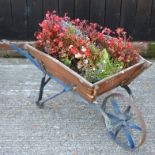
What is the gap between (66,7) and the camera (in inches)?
185

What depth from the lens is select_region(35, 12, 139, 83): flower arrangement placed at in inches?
111

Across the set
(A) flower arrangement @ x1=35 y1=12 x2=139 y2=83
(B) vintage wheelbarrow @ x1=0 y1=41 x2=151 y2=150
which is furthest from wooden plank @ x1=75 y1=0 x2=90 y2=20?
(B) vintage wheelbarrow @ x1=0 y1=41 x2=151 y2=150

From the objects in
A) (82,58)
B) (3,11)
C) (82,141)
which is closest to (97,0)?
(3,11)

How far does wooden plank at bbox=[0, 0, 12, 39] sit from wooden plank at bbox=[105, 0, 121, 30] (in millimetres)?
1390

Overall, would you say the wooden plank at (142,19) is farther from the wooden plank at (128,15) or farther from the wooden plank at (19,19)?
the wooden plank at (19,19)

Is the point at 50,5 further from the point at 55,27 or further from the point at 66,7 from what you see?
the point at 55,27

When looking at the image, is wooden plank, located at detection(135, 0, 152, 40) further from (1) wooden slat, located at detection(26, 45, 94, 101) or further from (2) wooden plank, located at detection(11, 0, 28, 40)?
(1) wooden slat, located at detection(26, 45, 94, 101)

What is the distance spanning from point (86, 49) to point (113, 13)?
2.07m

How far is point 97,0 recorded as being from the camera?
4.68 metres

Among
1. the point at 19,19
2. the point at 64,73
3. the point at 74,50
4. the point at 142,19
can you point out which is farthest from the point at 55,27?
the point at 142,19

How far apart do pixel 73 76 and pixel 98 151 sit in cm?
74

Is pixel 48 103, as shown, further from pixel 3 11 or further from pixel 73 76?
pixel 3 11

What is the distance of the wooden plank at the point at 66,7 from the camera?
4.67m

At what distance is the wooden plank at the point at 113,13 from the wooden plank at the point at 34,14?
95 cm
